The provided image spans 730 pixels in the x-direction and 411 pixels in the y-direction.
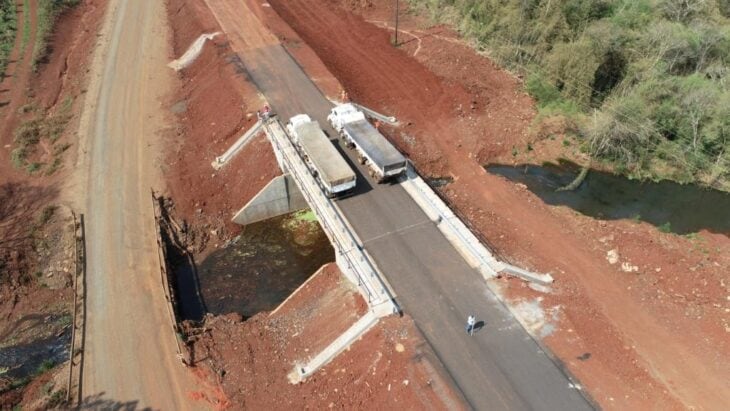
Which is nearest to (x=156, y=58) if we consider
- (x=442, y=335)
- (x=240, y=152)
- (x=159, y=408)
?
(x=240, y=152)

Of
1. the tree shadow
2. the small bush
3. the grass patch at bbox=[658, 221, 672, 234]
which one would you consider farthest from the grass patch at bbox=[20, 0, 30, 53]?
the grass patch at bbox=[658, 221, 672, 234]

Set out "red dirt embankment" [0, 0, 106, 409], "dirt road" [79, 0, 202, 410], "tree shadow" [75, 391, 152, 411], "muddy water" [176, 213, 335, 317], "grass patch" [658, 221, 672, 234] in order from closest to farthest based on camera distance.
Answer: "tree shadow" [75, 391, 152, 411], "dirt road" [79, 0, 202, 410], "red dirt embankment" [0, 0, 106, 409], "muddy water" [176, 213, 335, 317], "grass patch" [658, 221, 672, 234]

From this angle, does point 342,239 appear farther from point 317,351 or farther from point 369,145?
point 369,145

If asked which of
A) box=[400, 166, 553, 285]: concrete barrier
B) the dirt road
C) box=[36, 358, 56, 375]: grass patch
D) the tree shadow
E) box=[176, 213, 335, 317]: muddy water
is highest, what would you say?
box=[400, 166, 553, 285]: concrete barrier

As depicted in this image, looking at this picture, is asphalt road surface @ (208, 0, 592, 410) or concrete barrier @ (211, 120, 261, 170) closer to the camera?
asphalt road surface @ (208, 0, 592, 410)

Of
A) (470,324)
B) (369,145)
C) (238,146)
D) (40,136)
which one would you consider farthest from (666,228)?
(40,136)

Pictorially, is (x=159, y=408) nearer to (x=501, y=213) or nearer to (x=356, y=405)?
(x=356, y=405)

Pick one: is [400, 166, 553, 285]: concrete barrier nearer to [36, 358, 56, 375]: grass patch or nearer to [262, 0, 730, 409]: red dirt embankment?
[262, 0, 730, 409]: red dirt embankment
